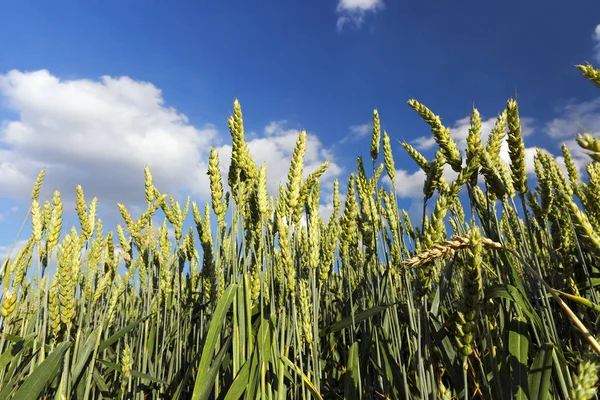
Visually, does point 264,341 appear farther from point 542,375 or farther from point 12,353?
point 12,353

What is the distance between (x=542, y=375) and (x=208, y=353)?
113 centimetres

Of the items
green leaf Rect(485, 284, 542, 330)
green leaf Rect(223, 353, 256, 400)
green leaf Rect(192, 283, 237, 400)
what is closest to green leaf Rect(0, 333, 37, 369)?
green leaf Rect(192, 283, 237, 400)

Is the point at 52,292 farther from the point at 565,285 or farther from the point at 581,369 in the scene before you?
the point at 565,285

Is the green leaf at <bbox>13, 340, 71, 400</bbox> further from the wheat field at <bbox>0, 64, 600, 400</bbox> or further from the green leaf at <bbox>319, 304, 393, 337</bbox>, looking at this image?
the green leaf at <bbox>319, 304, 393, 337</bbox>

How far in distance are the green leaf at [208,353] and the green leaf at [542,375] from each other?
3.55ft

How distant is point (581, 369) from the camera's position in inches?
21.9

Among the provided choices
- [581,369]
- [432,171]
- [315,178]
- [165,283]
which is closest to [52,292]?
[165,283]

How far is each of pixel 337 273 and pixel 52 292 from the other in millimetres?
2648

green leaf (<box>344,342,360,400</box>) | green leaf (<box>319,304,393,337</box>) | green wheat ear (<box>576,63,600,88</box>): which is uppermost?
green wheat ear (<box>576,63,600,88</box>)

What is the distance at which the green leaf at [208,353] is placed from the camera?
1401 millimetres

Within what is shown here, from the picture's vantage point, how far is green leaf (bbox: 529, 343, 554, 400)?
1.11 meters

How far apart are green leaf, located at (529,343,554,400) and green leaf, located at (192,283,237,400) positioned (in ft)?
3.55

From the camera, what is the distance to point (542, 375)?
112 cm

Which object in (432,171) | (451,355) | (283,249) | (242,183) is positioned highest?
(242,183)
